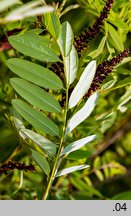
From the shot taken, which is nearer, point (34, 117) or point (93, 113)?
point (34, 117)

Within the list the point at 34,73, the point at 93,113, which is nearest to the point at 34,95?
the point at 34,73

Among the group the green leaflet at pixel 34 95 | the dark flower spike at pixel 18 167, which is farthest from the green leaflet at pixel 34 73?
the dark flower spike at pixel 18 167

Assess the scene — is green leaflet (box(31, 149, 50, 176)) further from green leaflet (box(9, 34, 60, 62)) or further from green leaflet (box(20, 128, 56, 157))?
green leaflet (box(9, 34, 60, 62))

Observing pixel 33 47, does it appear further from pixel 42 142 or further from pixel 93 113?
pixel 93 113

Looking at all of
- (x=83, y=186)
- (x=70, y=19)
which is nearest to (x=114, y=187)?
(x=83, y=186)

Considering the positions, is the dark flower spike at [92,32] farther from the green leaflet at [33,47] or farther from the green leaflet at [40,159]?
the green leaflet at [40,159]

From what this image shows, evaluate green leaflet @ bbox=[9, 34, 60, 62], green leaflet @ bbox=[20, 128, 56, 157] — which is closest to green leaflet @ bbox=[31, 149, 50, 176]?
green leaflet @ bbox=[20, 128, 56, 157]
